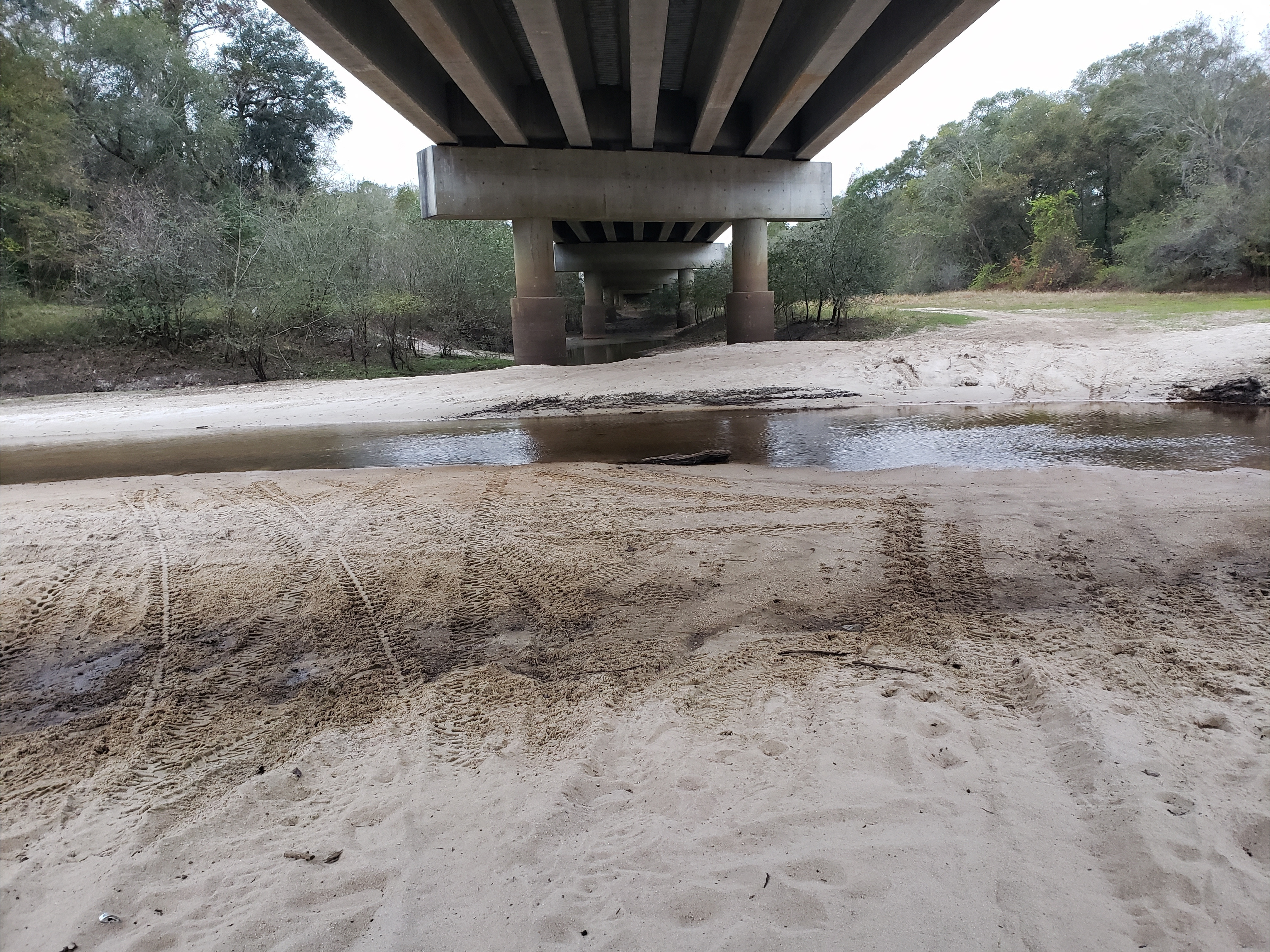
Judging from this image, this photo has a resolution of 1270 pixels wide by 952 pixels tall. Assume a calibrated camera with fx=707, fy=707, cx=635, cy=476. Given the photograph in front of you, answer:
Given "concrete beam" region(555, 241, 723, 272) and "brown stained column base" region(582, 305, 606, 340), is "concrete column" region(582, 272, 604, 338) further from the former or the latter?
"concrete beam" region(555, 241, 723, 272)

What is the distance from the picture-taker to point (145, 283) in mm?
19016

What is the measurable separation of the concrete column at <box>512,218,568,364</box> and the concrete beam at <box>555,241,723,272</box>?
Result: 47.2 feet

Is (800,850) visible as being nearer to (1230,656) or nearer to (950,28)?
(1230,656)

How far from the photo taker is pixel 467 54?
11375 millimetres

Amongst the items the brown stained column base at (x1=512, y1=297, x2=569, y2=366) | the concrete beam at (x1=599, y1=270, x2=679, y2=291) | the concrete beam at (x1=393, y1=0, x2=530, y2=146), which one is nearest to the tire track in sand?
the concrete beam at (x1=393, y1=0, x2=530, y2=146)

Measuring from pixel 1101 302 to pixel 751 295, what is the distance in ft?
35.4

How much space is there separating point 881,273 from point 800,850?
21268 millimetres

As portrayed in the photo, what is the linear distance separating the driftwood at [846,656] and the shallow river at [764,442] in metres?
4.13

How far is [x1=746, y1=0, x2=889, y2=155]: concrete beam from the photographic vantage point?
10547 mm

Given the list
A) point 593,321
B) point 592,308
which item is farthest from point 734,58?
point 592,308

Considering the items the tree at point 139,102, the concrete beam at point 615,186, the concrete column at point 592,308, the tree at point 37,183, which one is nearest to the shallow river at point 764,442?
the concrete beam at point 615,186

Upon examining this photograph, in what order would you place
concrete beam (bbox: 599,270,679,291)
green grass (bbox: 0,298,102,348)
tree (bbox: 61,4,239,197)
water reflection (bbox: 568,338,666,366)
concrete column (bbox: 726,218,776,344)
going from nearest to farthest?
green grass (bbox: 0,298,102,348) → concrete column (bbox: 726,218,776,344) → water reflection (bbox: 568,338,666,366) → tree (bbox: 61,4,239,197) → concrete beam (bbox: 599,270,679,291)

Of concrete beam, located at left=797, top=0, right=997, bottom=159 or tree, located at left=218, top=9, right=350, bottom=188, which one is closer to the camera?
concrete beam, located at left=797, top=0, right=997, bottom=159

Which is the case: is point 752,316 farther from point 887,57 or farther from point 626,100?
point 887,57
